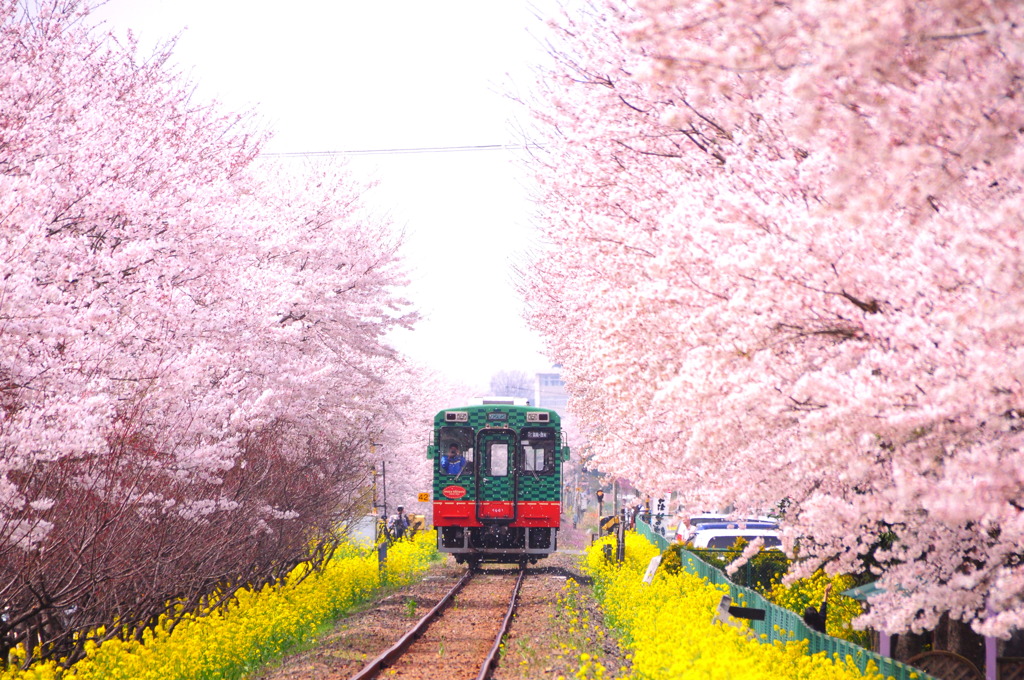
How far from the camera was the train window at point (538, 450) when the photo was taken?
77.7ft

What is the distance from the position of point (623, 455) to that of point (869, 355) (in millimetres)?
6679

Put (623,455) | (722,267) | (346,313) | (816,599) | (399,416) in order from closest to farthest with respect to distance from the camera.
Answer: (722,267)
(623,455)
(816,599)
(346,313)
(399,416)

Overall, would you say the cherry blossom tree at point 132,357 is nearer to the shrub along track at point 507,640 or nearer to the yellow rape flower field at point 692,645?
the shrub along track at point 507,640

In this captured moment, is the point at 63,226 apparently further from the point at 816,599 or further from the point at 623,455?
the point at 816,599

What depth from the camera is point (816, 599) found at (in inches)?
551

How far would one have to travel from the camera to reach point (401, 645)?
1411 centimetres

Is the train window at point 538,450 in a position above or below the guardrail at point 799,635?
above

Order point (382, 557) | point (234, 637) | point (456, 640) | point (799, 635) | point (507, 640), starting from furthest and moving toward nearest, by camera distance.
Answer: point (382, 557), point (456, 640), point (507, 640), point (234, 637), point (799, 635)

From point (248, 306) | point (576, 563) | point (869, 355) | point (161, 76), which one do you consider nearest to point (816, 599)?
point (248, 306)

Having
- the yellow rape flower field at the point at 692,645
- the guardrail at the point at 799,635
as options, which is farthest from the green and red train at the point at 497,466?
the guardrail at the point at 799,635

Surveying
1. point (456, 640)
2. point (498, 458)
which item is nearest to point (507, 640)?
point (456, 640)

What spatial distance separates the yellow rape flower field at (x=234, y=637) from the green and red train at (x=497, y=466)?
Answer: 8.94 ft

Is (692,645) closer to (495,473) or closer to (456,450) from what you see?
(495,473)

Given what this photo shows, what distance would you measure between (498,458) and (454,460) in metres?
0.97
